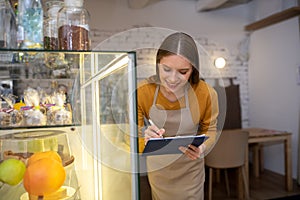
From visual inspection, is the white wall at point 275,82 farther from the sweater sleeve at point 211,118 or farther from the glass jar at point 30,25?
the glass jar at point 30,25

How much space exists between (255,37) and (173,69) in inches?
143

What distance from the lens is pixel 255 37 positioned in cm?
418

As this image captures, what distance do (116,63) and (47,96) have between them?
0.33 m

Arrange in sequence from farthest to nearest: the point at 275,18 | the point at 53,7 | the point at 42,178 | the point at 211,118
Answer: the point at 275,18
the point at 211,118
the point at 53,7
the point at 42,178

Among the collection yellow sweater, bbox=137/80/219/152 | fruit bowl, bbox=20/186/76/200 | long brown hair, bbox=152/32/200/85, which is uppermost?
long brown hair, bbox=152/32/200/85

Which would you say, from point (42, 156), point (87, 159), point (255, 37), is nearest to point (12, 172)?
point (42, 156)

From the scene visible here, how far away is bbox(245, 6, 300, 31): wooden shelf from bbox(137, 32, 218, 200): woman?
2588mm

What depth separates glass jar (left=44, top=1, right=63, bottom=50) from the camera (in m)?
0.83

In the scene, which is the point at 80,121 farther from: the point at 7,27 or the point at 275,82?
the point at 275,82

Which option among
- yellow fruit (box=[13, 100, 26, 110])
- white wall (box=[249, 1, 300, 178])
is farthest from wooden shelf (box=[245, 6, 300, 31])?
yellow fruit (box=[13, 100, 26, 110])

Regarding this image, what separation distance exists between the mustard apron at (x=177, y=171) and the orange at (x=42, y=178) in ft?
2.20

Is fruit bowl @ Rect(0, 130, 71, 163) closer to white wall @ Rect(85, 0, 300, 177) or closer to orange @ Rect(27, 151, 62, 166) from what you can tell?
orange @ Rect(27, 151, 62, 166)

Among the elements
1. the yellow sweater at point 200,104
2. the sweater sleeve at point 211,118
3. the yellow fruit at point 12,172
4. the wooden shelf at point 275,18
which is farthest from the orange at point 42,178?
the wooden shelf at point 275,18

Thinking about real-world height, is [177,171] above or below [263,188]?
above
